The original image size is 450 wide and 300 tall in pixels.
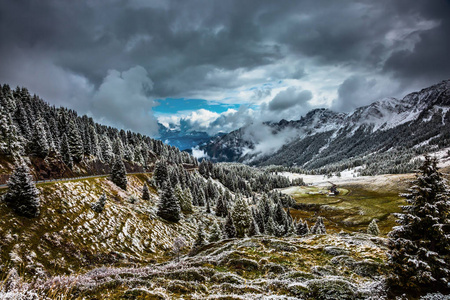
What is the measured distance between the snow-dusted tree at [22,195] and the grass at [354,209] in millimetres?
111850

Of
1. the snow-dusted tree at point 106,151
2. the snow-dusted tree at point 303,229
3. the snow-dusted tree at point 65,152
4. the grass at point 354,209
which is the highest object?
the snow-dusted tree at point 106,151

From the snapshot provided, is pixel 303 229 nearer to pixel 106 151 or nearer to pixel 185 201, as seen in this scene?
pixel 185 201

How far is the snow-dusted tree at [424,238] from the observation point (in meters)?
14.9

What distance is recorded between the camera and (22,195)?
29.7m

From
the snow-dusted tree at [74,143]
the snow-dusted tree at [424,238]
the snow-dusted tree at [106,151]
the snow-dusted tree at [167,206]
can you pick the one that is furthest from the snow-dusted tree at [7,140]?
the snow-dusted tree at [424,238]

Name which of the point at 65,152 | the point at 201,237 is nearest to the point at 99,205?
the point at 201,237

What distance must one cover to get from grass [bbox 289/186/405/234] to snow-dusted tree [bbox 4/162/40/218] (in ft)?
367

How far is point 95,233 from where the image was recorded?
37188mm

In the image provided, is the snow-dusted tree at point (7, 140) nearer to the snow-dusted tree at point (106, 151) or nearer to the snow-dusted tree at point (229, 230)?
the snow-dusted tree at point (106, 151)

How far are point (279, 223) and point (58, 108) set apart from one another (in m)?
150

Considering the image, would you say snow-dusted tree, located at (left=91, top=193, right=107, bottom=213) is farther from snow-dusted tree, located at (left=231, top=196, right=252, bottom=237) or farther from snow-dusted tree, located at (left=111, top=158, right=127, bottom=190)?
snow-dusted tree, located at (left=231, top=196, right=252, bottom=237)

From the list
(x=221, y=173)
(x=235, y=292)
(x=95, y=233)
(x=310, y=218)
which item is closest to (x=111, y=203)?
(x=95, y=233)

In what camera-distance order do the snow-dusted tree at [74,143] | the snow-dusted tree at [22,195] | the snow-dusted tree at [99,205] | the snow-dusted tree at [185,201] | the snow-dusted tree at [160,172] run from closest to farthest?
the snow-dusted tree at [22,195] → the snow-dusted tree at [99,205] → the snow-dusted tree at [74,143] → the snow-dusted tree at [185,201] → the snow-dusted tree at [160,172]

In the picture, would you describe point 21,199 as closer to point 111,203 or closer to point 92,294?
point 111,203
